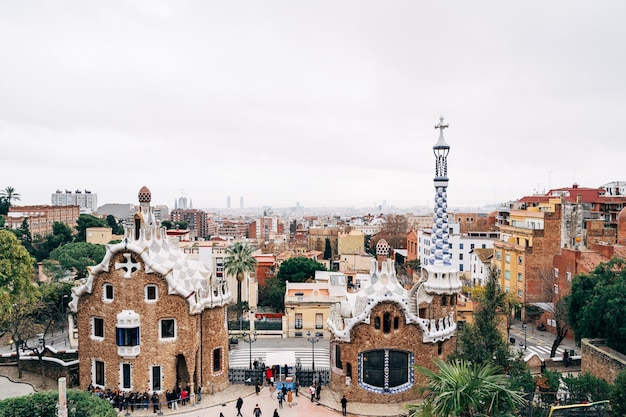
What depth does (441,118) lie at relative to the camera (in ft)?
103

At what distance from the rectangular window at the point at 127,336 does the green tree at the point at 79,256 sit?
34.2 meters

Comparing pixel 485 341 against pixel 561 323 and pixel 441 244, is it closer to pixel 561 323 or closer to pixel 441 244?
pixel 441 244

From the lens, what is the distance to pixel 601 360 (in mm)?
31922

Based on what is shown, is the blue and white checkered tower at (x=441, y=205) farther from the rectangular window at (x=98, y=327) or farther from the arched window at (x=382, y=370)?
the rectangular window at (x=98, y=327)

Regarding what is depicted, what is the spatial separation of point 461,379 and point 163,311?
17.7 meters

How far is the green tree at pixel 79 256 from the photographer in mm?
60562

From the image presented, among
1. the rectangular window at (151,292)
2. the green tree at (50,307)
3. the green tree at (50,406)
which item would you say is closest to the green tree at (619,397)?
the green tree at (50,406)

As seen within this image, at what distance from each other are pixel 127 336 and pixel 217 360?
5.71 metres

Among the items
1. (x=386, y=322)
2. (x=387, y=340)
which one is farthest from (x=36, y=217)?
(x=387, y=340)

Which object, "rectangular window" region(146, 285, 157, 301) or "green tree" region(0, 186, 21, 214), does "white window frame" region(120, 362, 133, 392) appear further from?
"green tree" region(0, 186, 21, 214)

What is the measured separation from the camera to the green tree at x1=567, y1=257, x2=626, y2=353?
32.0 metres

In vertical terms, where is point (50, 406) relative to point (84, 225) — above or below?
below

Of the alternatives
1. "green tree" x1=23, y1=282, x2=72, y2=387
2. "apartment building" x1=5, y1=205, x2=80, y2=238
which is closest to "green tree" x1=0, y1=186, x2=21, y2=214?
"apartment building" x1=5, y1=205, x2=80, y2=238

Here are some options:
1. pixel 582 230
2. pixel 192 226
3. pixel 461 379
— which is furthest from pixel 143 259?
pixel 192 226
